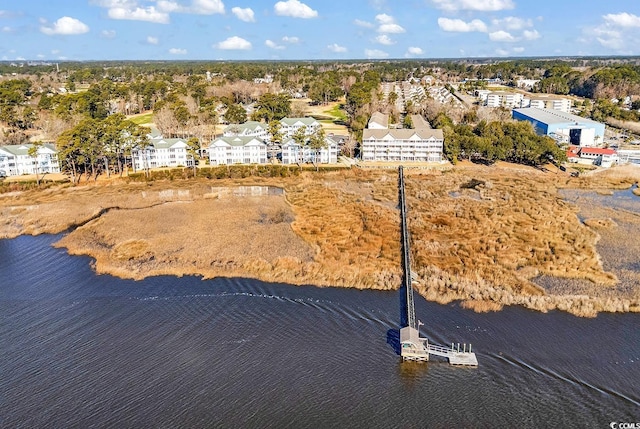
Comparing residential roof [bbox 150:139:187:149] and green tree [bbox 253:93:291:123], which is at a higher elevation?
green tree [bbox 253:93:291:123]

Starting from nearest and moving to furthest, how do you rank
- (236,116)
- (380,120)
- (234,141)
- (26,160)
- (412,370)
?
1. (412,370)
2. (26,160)
3. (234,141)
4. (380,120)
5. (236,116)

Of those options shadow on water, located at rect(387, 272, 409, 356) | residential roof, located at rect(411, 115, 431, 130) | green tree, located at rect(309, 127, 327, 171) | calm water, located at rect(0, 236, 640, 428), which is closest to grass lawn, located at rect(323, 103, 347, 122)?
residential roof, located at rect(411, 115, 431, 130)

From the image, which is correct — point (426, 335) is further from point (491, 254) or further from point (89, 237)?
point (89, 237)

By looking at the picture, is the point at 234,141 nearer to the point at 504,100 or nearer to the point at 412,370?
the point at 412,370

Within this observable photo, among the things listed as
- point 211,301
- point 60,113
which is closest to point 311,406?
point 211,301

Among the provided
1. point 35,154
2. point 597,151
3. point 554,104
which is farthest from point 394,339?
point 554,104

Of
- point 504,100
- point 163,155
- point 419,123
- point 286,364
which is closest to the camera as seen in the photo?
point 286,364

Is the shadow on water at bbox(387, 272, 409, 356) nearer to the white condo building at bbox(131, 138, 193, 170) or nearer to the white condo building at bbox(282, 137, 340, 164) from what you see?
the white condo building at bbox(282, 137, 340, 164)

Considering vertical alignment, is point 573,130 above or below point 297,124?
below
